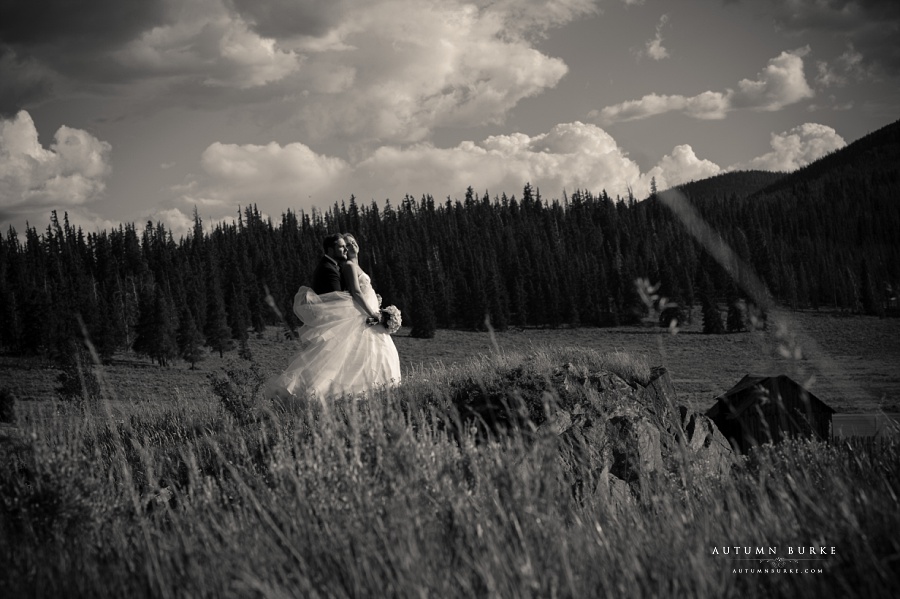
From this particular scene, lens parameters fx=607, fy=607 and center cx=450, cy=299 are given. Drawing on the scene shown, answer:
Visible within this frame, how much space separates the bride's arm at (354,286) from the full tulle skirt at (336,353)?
8 centimetres

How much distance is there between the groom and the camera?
8.33m

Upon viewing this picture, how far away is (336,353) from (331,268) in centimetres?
124

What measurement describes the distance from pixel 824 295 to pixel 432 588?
130 meters

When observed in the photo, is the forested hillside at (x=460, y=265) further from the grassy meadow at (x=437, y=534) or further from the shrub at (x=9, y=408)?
the grassy meadow at (x=437, y=534)

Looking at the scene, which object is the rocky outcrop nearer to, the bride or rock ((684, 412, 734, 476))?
rock ((684, 412, 734, 476))

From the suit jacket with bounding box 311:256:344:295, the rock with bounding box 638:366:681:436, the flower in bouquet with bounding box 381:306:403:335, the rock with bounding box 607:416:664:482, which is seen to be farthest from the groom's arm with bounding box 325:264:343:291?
the rock with bounding box 638:366:681:436

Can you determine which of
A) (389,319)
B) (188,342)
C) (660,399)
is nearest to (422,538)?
(389,319)

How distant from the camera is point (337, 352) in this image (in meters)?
7.90

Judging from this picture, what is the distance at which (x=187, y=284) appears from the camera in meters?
110

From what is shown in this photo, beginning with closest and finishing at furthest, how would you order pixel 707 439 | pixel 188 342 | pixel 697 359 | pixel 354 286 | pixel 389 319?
pixel 354 286 → pixel 389 319 → pixel 707 439 → pixel 697 359 → pixel 188 342

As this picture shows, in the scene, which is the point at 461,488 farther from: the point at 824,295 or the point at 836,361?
the point at 824,295

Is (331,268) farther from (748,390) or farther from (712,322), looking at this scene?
(712,322)

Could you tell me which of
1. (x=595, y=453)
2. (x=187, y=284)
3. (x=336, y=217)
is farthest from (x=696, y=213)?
(x=595, y=453)

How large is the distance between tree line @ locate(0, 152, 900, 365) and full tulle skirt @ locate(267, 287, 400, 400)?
6338 cm
